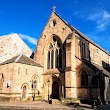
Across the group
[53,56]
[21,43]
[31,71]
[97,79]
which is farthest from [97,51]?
[21,43]

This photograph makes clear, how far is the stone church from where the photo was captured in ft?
76.4

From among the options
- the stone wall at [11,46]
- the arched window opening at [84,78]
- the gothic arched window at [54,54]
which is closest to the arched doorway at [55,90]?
the gothic arched window at [54,54]

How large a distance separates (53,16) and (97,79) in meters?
15.5

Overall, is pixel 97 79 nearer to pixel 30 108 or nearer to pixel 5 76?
pixel 30 108

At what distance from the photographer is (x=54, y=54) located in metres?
29.0

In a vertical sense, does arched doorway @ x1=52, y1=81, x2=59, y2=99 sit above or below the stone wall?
below

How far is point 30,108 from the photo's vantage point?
16.0 metres

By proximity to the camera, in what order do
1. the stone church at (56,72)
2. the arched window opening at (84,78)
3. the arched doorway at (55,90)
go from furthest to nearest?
1. the arched doorway at (55,90)
2. the arched window opening at (84,78)
3. the stone church at (56,72)

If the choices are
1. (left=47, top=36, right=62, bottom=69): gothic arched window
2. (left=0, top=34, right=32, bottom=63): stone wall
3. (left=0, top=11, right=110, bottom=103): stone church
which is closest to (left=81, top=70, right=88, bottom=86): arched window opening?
(left=0, top=11, right=110, bottom=103): stone church

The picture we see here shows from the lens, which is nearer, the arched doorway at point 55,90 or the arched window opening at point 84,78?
the arched window opening at point 84,78

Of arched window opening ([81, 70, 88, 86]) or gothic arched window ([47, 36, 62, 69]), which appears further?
gothic arched window ([47, 36, 62, 69])

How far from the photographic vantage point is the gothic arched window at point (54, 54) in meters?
28.1

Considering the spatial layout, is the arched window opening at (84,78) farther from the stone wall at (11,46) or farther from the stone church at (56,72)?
the stone wall at (11,46)

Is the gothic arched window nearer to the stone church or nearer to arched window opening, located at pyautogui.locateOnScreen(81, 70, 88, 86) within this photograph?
the stone church
